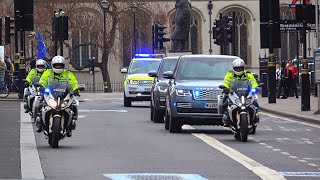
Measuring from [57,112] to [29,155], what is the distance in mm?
2171

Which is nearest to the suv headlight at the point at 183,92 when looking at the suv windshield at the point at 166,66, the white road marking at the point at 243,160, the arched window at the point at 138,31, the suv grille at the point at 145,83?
the white road marking at the point at 243,160

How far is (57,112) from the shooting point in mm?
20312

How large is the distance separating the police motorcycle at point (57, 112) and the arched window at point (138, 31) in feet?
183

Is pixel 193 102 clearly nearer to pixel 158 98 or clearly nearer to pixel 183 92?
pixel 183 92

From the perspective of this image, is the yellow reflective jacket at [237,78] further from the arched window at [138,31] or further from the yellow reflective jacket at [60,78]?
the arched window at [138,31]

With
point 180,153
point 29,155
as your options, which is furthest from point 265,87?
point 29,155

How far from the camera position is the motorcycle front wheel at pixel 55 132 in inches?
786

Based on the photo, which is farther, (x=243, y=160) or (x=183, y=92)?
(x=183, y=92)

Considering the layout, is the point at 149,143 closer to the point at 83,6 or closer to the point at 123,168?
the point at 123,168

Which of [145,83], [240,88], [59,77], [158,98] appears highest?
[59,77]

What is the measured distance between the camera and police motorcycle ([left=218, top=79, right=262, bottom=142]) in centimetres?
2223

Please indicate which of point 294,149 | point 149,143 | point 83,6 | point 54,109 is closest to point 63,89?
point 54,109

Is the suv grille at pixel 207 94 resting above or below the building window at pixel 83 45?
below

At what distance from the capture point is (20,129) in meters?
25.5
